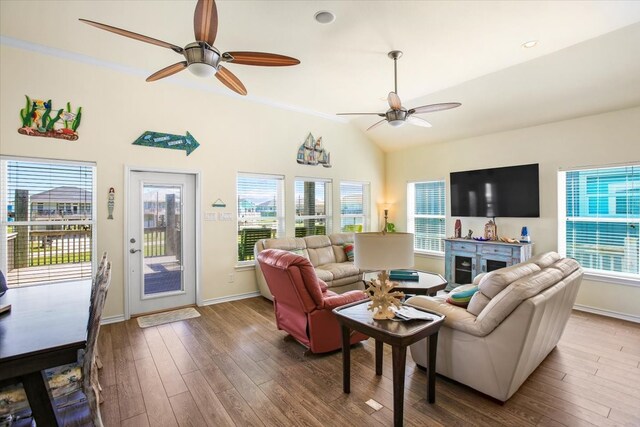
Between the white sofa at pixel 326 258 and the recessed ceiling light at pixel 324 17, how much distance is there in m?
3.10

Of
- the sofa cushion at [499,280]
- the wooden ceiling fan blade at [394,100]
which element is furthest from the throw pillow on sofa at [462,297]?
the wooden ceiling fan blade at [394,100]

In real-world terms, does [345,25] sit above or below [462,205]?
above

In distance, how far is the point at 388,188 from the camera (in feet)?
23.7

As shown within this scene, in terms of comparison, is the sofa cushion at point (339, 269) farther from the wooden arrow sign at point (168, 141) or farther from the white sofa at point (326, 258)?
the wooden arrow sign at point (168, 141)

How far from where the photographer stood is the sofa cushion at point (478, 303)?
95.3 inches

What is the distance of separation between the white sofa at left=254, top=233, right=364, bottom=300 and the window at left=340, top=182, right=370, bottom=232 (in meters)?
0.87

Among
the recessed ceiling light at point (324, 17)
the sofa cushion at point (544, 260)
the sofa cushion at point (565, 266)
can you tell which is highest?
the recessed ceiling light at point (324, 17)

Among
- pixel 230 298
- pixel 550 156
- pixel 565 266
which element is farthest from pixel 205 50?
pixel 550 156

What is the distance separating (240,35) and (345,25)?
1.08 metres

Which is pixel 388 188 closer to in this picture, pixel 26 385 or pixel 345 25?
pixel 345 25

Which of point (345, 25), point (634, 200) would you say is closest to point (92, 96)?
point (345, 25)

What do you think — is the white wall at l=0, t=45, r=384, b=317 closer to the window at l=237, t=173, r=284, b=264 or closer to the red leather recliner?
the window at l=237, t=173, r=284, b=264

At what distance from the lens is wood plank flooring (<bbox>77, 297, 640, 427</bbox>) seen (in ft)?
7.16

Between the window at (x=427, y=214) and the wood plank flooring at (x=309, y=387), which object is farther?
the window at (x=427, y=214)
